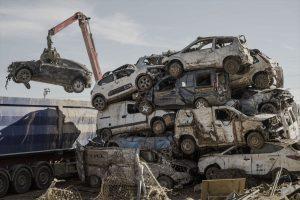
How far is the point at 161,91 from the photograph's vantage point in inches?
611

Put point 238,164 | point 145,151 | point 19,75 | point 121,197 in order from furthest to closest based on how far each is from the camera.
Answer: point 19,75 → point 145,151 → point 238,164 → point 121,197

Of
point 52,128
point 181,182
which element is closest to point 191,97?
point 181,182

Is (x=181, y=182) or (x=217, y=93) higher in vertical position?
(x=217, y=93)

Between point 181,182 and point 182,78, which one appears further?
point 182,78

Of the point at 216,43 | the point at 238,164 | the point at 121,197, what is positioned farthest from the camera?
the point at 216,43

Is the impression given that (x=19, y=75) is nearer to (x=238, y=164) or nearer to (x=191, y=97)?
(x=191, y=97)

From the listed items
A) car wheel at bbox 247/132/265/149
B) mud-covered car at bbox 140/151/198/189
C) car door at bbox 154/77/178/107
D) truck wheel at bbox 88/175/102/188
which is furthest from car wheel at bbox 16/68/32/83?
car wheel at bbox 247/132/265/149

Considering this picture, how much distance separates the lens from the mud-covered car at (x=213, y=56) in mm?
14453

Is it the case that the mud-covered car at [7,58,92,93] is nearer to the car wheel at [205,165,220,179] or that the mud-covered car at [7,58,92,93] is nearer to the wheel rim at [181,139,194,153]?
the wheel rim at [181,139,194,153]

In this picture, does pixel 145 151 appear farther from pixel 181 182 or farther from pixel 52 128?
pixel 52 128

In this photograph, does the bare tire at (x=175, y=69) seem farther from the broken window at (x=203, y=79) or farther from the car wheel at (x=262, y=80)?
the car wheel at (x=262, y=80)

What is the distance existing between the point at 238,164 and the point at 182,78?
161 inches

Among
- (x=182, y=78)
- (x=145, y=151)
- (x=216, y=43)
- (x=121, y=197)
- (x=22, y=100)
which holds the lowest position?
(x=121, y=197)

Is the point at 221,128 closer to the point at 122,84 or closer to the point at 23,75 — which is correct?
the point at 122,84
